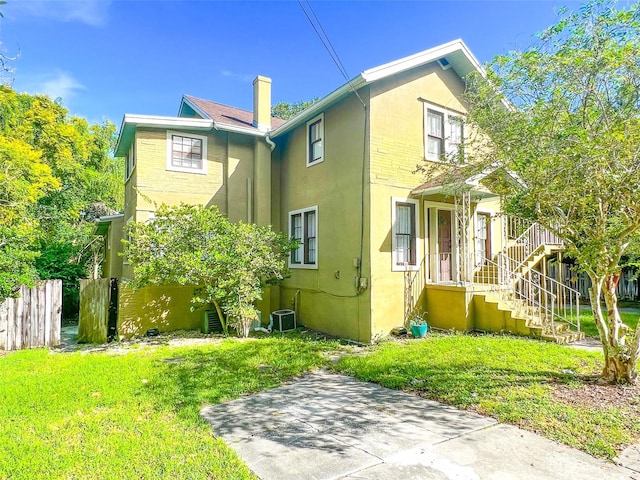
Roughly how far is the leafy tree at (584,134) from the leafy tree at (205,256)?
646 cm

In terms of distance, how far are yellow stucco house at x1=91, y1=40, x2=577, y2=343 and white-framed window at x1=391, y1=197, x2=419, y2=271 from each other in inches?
1.4

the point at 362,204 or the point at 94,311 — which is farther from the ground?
the point at 362,204

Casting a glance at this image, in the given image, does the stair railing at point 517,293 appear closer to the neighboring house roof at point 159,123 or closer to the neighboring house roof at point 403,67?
the neighboring house roof at point 403,67

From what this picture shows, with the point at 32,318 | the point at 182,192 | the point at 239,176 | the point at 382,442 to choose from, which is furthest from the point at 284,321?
the point at 382,442

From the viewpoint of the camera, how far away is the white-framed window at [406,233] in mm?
10273

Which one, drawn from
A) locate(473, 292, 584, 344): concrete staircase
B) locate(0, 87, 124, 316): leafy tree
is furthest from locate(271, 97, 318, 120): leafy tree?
locate(473, 292, 584, 344): concrete staircase

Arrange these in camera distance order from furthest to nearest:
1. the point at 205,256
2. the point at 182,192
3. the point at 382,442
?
the point at 182,192, the point at 205,256, the point at 382,442

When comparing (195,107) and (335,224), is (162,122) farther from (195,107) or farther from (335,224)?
(335,224)

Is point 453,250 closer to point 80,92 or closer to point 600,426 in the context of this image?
point 600,426

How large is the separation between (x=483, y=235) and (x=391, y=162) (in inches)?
193

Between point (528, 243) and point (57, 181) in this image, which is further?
point (57, 181)

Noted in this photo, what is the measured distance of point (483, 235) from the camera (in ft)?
41.9

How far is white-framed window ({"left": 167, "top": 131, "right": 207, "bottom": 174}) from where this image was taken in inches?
476

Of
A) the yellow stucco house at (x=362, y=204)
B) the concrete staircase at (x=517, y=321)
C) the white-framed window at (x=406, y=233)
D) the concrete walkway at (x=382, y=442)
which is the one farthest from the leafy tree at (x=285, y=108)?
the concrete walkway at (x=382, y=442)
